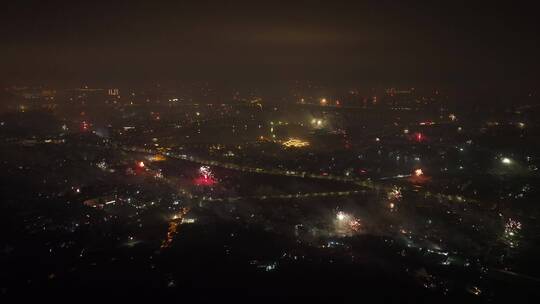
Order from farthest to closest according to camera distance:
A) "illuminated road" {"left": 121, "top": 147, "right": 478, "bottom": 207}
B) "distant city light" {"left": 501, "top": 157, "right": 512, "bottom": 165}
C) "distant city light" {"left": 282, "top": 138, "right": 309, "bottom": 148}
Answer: "distant city light" {"left": 282, "top": 138, "right": 309, "bottom": 148}, "distant city light" {"left": 501, "top": 157, "right": 512, "bottom": 165}, "illuminated road" {"left": 121, "top": 147, "right": 478, "bottom": 207}

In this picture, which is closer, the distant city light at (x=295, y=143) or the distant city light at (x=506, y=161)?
the distant city light at (x=506, y=161)

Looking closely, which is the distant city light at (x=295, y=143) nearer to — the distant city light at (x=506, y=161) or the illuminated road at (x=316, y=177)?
the illuminated road at (x=316, y=177)

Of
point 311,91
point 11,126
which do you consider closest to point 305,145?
point 11,126

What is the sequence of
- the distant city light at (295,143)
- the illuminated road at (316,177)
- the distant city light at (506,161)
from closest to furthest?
the illuminated road at (316,177), the distant city light at (506,161), the distant city light at (295,143)

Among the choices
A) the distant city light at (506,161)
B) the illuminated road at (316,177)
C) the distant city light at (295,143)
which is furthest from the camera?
the distant city light at (295,143)

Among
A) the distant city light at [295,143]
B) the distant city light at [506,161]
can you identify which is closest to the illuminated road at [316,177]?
the distant city light at [295,143]

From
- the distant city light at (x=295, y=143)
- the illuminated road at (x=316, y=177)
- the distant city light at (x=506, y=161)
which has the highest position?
the distant city light at (x=506, y=161)

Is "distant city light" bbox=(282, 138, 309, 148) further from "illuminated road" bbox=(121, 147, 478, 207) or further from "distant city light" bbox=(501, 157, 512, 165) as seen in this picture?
"distant city light" bbox=(501, 157, 512, 165)

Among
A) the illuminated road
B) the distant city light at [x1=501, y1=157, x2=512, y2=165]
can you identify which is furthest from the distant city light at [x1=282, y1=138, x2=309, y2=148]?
the distant city light at [x1=501, y1=157, x2=512, y2=165]

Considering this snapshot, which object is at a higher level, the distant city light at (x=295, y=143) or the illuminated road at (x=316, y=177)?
the illuminated road at (x=316, y=177)

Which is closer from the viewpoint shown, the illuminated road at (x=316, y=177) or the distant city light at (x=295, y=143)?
the illuminated road at (x=316, y=177)

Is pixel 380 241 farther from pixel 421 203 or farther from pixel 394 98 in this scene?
pixel 394 98
